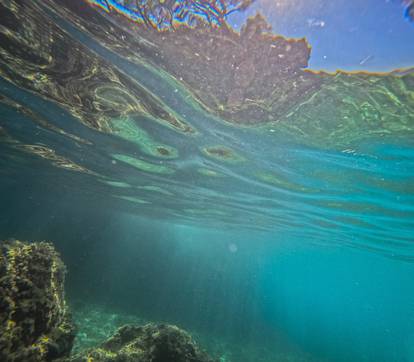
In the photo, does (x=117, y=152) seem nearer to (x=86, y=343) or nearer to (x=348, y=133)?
(x=86, y=343)

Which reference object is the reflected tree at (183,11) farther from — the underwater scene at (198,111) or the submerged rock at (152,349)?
the submerged rock at (152,349)

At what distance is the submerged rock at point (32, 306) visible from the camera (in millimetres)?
3820

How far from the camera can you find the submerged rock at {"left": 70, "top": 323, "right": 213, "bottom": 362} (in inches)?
220

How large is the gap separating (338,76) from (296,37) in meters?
1.86

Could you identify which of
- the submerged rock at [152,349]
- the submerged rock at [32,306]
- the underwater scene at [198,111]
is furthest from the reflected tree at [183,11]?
the submerged rock at [152,349]

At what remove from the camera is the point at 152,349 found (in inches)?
232

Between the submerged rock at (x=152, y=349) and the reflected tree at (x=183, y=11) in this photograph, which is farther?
the reflected tree at (x=183, y=11)

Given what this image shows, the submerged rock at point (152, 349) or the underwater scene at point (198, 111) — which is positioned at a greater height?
the underwater scene at point (198, 111)

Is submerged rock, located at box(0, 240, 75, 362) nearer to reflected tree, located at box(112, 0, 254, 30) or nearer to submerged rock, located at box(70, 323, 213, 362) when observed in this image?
submerged rock, located at box(70, 323, 213, 362)

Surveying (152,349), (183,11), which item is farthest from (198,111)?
(152,349)

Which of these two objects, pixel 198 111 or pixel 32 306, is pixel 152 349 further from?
pixel 198 111

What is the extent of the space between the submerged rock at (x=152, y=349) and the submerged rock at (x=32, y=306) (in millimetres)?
987

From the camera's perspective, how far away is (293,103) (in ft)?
28.6

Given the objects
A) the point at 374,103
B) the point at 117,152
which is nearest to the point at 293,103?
the point at 374,103
